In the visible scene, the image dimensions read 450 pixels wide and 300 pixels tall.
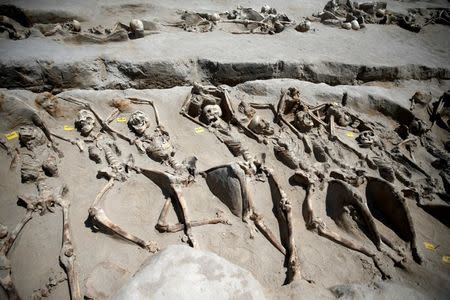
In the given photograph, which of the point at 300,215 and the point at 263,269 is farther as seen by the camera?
the point at 300,215

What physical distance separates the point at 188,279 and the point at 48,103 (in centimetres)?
411

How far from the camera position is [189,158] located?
5305 millimetres

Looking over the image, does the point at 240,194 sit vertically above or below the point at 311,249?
above

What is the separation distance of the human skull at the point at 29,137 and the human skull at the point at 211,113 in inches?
108

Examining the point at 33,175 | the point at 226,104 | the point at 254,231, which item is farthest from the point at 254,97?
the point at 33,175

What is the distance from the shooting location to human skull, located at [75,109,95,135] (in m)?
5.42

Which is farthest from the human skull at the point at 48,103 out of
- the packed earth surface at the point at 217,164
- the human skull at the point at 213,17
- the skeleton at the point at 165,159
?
the human skull at the point at 213,17

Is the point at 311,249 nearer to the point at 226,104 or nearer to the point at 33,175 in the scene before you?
the point at 226,104

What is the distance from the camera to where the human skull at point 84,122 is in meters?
5.42

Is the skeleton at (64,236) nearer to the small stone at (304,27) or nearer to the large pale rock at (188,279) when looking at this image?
the large pale rock at (188,279)

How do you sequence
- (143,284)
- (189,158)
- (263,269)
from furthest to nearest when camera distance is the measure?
1. (189,158)
2. (263,269)
3. (143,284)

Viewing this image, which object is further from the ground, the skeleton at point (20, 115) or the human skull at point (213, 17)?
the human skull at point (213, 17)

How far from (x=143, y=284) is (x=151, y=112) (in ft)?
11.7

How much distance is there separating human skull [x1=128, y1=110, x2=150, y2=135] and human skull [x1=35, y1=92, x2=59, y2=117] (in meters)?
1.29
